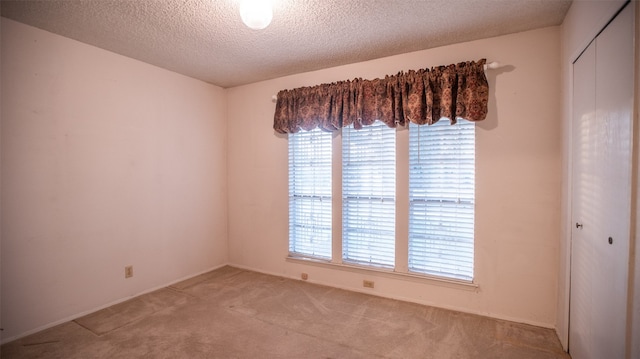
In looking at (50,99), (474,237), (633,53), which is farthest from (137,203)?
(633,53)

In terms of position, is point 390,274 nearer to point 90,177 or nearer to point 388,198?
point 388,198

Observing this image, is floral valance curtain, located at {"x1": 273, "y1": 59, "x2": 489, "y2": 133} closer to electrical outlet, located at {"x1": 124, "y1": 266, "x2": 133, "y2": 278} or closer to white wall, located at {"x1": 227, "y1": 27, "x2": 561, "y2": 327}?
white wall, located at {"x1": 227, "y1": 27, "x2": 561, "y2": 327}

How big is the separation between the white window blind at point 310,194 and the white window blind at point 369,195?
23cm

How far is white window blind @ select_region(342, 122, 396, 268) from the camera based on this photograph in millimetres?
2961

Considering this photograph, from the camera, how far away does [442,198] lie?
2719 mm

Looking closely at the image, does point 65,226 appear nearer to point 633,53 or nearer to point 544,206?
point 633,53

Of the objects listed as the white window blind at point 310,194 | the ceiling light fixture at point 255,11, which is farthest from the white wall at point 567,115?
the white window blind at point 310,194

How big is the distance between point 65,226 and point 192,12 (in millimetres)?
2119

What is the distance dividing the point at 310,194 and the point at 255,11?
2085 mm

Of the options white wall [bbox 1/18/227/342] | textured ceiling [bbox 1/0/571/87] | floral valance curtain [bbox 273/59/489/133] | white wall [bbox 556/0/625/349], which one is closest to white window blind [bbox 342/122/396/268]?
floral valance curtain [bbox 273/59/489/133]

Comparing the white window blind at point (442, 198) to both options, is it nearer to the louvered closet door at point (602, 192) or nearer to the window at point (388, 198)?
the window at point (388, 198)

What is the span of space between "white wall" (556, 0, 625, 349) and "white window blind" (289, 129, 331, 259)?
2.07 meters

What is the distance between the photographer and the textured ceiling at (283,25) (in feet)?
6.64

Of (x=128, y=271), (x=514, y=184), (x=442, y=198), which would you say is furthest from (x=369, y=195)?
(x=128, y=271)
